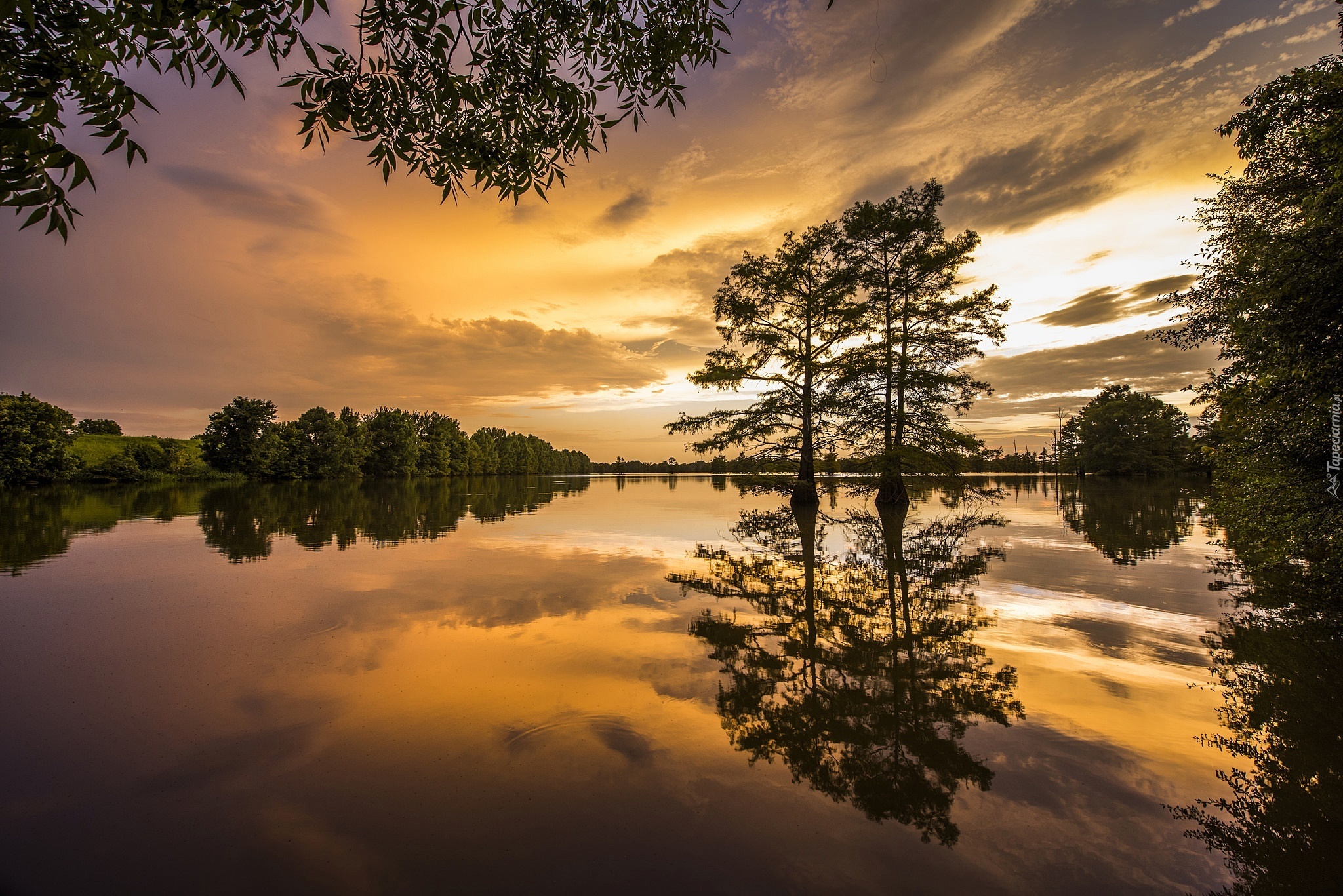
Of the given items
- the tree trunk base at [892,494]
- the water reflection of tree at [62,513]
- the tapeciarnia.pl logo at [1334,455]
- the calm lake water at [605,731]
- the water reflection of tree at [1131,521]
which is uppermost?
the tapeciarnia.pl logo at [1334,455]

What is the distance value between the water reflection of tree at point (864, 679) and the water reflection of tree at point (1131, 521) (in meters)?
5.35

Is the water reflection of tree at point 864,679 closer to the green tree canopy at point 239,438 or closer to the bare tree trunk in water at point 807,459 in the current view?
the bare tree trunk in water at point 807,459

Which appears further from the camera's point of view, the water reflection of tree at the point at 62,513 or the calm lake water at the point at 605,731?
the water reflection of tree at the point at 62,513

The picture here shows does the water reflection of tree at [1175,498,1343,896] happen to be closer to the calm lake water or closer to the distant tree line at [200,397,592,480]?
the calm lake water

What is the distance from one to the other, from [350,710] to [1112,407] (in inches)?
3652

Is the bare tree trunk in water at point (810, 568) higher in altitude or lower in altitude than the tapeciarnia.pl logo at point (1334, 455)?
lower

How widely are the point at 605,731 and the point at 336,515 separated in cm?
2082

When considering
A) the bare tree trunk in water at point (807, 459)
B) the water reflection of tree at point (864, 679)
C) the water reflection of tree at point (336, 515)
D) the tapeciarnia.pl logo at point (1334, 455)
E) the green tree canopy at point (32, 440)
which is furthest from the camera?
the green tree canopy at point (32, 440)

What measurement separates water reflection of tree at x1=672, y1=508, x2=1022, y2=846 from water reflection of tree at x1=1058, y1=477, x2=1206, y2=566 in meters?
5.35

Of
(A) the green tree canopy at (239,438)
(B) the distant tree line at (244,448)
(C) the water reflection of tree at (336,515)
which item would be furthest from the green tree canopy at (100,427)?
(C) the water reflection of tree at (336,515)

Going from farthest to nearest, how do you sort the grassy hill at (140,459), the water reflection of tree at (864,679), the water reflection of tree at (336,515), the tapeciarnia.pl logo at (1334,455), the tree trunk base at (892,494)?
the grassy hill at (140,459)
the tree trunk base at (892,494)
the water reflection of tree at (336,515)
the tapeciarnia.pl logo at (1334,455)
the water reflection of tree at (864,679)

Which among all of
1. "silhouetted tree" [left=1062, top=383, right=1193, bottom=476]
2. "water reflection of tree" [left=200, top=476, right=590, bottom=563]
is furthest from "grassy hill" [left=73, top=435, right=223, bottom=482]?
"silhouetted tree" [left=1062, top=383, right=1193, bottom=476]

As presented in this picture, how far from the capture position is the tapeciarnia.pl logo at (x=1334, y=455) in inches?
252

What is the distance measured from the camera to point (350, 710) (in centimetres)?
404
